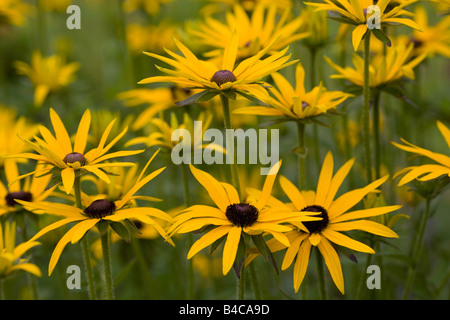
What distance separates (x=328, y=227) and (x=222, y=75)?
0.29 metres

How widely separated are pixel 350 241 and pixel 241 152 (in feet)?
2.09

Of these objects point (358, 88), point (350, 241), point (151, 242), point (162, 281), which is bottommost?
point (162, 281)

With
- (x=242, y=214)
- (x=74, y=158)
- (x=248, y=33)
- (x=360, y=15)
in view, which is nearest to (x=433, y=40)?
(x=248, y=33)

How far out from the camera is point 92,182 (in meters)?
1.26

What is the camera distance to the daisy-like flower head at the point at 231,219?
86cm

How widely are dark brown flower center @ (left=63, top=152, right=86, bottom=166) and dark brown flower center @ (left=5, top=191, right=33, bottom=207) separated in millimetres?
221

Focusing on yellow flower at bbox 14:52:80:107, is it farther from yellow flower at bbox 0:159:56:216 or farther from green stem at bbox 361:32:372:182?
green stem at bbox 361:32:372:182

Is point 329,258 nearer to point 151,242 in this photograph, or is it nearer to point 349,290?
point 349,290

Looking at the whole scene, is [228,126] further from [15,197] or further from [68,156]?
[15,197]

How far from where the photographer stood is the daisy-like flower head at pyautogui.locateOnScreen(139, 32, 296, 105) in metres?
0.91

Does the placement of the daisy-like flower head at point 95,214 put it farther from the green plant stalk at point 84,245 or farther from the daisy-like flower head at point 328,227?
the daisy-like flower head at point 328,227

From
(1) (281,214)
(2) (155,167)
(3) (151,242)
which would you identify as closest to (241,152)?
(3) (151,242)

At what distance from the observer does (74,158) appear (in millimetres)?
953

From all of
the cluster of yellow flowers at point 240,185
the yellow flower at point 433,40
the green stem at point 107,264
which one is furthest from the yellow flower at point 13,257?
the yellow flower at point 433,40
